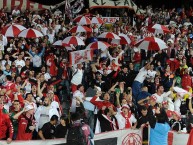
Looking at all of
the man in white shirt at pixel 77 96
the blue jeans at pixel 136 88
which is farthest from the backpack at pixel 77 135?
the blue jeans at pixel 136 88

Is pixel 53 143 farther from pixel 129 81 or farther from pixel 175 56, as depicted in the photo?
pixel 175 56

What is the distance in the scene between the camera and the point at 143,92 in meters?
17.7

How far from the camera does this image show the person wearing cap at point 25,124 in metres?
13.6

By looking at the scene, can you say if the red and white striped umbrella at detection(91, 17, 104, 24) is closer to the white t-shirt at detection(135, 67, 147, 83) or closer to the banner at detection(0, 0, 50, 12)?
the banner at detection(0, 0, 50, 12)

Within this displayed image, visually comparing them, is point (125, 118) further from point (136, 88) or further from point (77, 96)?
point (136, 88)

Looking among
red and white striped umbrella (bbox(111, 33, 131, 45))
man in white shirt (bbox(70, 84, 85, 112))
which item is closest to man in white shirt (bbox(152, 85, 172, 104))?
man in white shirt (bbox(70, 84, 85, 112))

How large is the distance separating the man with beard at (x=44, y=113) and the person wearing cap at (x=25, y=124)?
792mm

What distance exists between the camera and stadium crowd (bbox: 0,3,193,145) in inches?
552

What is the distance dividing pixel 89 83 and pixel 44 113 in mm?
4549

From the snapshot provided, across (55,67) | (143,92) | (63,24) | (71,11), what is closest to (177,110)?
(143,92)

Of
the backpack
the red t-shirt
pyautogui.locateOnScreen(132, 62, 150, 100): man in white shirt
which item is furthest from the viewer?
pyautogui.locateOnScreen(132, 62, 150, 100): man in white shirt

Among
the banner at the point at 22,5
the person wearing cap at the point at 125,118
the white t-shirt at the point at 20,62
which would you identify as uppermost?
the banner at the point at 22,5

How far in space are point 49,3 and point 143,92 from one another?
53.9 feet

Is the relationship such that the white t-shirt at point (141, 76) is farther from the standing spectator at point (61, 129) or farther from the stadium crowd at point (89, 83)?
the standing spectator at point (61, 129)
